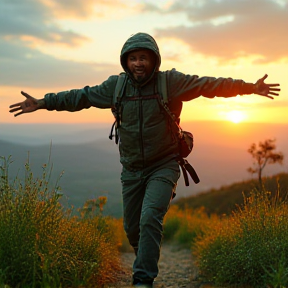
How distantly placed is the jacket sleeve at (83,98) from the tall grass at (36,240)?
100 cm

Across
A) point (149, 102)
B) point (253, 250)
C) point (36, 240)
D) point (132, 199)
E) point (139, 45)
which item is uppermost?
point (139, 45)

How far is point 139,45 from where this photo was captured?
586 cm

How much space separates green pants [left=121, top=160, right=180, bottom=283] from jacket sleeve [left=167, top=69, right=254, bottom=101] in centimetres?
85

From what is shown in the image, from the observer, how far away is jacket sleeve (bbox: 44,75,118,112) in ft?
19.8

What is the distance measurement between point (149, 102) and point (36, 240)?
2.00 metres

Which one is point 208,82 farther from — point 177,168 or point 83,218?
point 83,218

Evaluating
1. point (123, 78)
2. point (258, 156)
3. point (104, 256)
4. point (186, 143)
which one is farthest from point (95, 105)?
point (258, 156)

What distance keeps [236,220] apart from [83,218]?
111 inches

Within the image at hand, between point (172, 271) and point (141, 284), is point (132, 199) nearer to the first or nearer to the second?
point (141, 284)

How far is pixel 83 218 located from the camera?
28.1ft

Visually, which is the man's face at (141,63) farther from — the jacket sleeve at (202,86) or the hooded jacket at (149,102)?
the jacket sleeve at (202,86)

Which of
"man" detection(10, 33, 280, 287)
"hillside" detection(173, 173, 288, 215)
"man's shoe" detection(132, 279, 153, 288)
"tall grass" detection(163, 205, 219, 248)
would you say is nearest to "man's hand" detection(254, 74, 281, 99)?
"man" detection(10, 33, 280, 287)

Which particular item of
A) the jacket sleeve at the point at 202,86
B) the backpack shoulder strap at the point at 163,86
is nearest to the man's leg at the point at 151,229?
the backpack shoulder strap at the point at 163,86

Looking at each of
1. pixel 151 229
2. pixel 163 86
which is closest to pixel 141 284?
pixel 151 229
